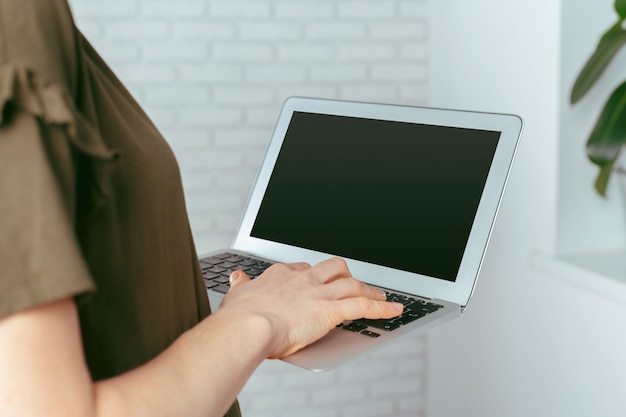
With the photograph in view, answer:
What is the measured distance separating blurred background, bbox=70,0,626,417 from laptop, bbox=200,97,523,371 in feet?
2.03

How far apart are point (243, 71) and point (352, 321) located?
1.53 m

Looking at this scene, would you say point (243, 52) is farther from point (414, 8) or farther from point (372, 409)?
point (372, 409)

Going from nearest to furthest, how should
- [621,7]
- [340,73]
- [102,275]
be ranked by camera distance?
[102,275], [621,7], [340,73]

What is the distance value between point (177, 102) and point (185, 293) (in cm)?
162

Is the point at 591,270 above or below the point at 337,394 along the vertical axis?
above

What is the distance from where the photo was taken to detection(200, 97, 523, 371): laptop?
1.10 meters

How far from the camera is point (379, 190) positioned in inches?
49.1

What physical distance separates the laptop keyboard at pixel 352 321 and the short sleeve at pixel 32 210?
53cm

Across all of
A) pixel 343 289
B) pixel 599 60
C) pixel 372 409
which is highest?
pixel 599 60

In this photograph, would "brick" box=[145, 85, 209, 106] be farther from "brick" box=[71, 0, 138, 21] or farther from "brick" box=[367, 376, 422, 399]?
"brick" box=[367, 376, 422, 399]

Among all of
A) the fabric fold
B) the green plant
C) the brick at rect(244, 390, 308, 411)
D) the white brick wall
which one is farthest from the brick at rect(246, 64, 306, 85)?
the fabric fold

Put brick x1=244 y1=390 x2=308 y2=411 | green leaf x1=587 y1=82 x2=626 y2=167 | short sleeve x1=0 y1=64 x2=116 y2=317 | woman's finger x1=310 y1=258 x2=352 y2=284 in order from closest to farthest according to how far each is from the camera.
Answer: short sleeve x1=0 y1=64 x2=116 y2=317 < woman's finger x1=310 y1=258 x2=352 y2=284 < green leaf x1=587 y1=82 x2=626 y2=167 < brick x1=244 y1=390 x2=308 y2=411

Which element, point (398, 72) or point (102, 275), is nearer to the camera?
point (102, 275)

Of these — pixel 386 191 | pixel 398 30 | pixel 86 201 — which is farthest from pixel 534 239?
pixel 86 201
